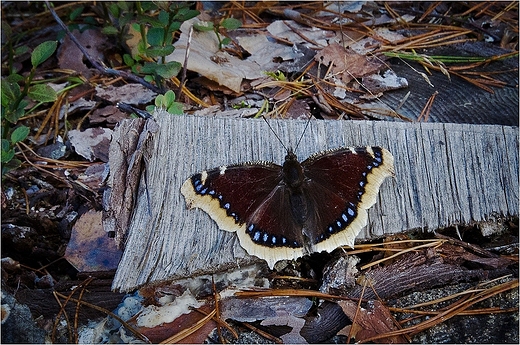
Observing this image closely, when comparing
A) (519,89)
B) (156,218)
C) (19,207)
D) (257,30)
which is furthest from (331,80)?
(19,207)

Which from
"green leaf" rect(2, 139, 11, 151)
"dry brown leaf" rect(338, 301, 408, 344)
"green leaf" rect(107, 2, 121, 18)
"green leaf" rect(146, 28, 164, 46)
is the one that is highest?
"green leaf" rect(107, 2, 121, 18)

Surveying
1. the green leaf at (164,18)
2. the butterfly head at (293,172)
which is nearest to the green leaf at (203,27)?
the green leaf at (164,18)

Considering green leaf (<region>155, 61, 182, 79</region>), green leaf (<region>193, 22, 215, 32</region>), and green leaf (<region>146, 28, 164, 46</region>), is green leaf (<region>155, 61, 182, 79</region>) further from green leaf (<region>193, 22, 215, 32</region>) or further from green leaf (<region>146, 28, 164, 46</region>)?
green leaf (<region>193, 22, 215, 32</region>)

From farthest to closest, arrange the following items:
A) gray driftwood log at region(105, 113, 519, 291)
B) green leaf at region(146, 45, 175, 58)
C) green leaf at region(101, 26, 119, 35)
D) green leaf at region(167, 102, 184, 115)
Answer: green leaf at region(101, 26, 119, 35)
green leaf at region(146, 45, 175, 58)
green leaf at region(167, 102, 184, 115)
gray driftwood log at region(105, 113, 519, 291)

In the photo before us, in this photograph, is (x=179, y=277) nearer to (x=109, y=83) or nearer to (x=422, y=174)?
(x=422, y=174)

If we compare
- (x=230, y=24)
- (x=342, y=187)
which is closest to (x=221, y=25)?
(x=230, y=24)

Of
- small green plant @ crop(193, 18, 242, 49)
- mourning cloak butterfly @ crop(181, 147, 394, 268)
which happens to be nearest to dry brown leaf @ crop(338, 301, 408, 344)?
mourning cloak butterfly @ crop(181, 147, 394, 268)

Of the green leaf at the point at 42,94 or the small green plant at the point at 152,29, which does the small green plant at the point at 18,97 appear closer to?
the green leaf at the point at 42,94
